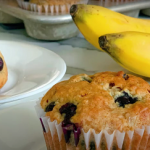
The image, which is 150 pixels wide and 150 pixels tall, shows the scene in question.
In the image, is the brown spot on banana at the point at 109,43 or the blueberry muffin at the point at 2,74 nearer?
the brown spot on banana at the point at 109,43

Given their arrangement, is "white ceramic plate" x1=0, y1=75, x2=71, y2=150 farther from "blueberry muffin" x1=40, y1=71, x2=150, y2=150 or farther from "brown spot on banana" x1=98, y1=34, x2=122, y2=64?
"brown spot on banana" x1=98, y1=34, x2=122, y2=64

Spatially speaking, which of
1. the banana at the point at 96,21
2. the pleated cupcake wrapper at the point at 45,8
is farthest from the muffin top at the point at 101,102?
the pleated cupcake wrapper at the point at 45,8

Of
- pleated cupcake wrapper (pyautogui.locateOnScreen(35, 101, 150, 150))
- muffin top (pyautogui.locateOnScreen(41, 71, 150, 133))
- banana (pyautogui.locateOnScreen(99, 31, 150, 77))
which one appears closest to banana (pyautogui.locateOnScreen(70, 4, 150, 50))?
banana (pyautogui.locateOnScreen(99, 31, 150, 77))

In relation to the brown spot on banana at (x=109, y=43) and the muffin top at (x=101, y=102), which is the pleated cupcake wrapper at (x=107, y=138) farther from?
the brown spot on banana at (x=109, y=43)

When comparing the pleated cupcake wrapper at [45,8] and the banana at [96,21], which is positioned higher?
the banana at [96,21]

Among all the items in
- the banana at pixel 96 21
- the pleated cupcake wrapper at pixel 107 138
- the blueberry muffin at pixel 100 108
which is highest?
the banana at pixel 96 21

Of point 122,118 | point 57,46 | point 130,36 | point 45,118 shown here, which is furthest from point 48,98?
point 57,46

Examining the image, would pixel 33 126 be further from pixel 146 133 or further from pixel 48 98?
pixel 146 133

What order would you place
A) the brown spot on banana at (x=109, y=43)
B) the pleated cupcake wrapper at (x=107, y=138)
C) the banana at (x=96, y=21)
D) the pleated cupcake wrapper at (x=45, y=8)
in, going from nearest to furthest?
the pleated cupcake wrapper at (x=107, y=138) → the brown spot on banana at (x=109, y=43) → the banana at (x=96, y=21) → the pleated cupcake wrapper at (x=45, y=8)
